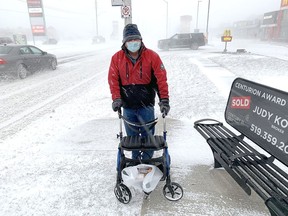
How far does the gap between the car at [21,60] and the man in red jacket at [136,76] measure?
8.45m

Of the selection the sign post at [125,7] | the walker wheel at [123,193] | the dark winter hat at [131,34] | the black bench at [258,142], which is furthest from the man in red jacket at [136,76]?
the sign post at [125,7]

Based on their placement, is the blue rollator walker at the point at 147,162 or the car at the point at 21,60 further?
the car at the point at 21,60

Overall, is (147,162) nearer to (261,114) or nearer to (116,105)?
(116,105)

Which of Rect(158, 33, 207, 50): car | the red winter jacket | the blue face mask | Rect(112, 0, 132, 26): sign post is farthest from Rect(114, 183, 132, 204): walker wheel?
Rect(158, 33, 207, 50): car

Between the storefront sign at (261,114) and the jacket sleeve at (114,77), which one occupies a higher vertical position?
the jacket sleeve at (114,77)

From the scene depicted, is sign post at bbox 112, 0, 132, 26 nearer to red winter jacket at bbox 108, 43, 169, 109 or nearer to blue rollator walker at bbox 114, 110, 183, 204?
red winter jacket at bbox 108, 43, 169, 109

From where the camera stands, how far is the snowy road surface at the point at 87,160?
274 cm

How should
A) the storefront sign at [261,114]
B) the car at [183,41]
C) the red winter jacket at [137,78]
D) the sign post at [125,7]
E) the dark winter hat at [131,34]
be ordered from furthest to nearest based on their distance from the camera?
1. the car at [183,41]
2. the sign post at [125,7]
3. the red winter jacket at [137,78]
4. the dark winter hat at [131,34]
5. the storefront sign at [261,114]

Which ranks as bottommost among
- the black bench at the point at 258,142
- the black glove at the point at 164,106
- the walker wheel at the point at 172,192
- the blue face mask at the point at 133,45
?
the walker wheel at the point at 172,192

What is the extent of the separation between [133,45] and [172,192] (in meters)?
1.83

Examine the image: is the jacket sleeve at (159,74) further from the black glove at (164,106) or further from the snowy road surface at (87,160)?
the snowy road surface at (87,160)

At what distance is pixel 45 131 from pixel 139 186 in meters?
3.01

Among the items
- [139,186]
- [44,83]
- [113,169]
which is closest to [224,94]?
[113,169]

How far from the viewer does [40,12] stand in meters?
35.9
